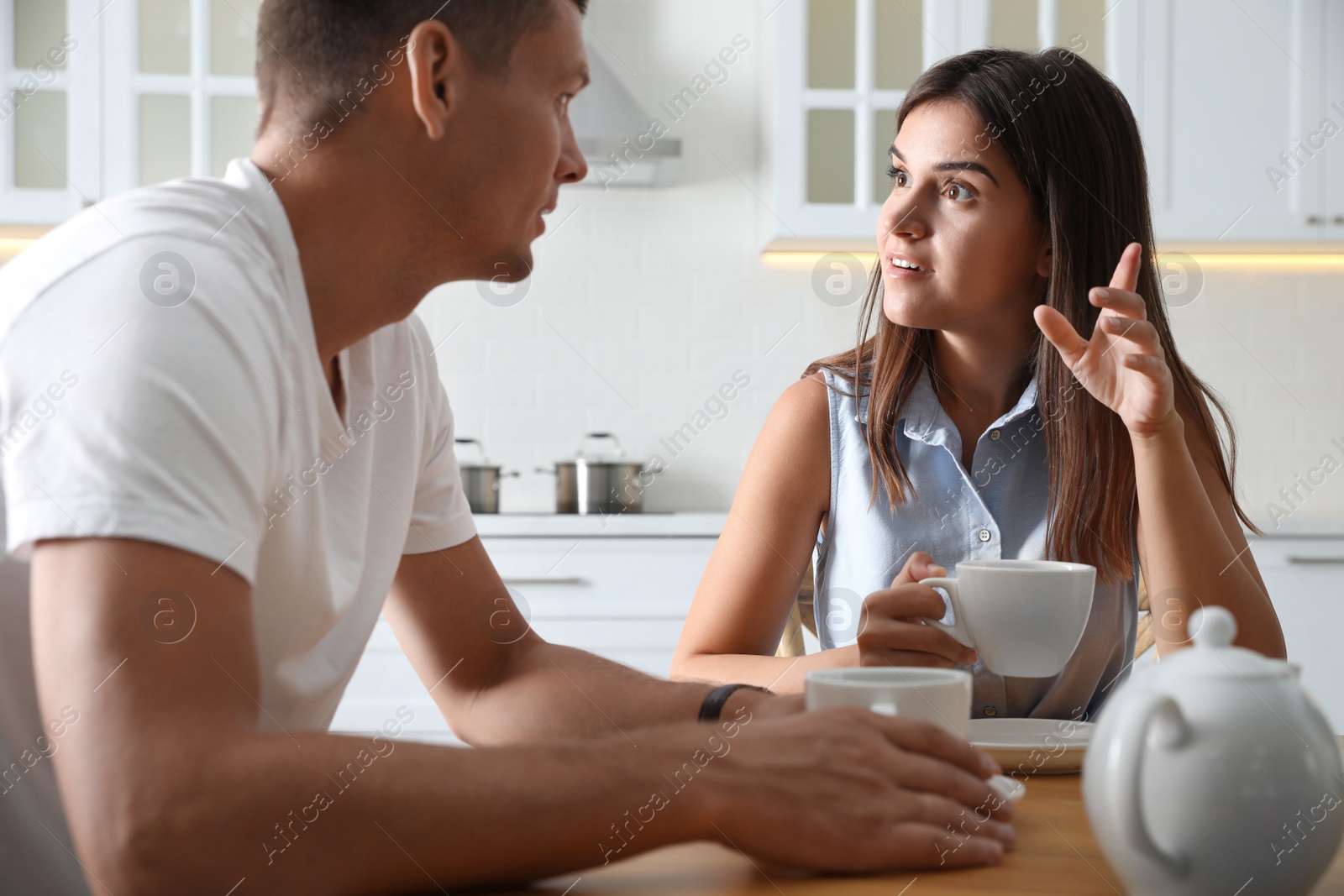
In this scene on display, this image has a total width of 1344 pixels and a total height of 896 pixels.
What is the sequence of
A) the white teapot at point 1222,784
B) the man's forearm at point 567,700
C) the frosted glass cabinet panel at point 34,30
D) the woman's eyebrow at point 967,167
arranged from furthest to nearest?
the frosted glass cabinet panel at point 34,30 → the woman's eyebrow at point 967,167 → the man's forearm at point 567,700 → the white teapot at point 1222,784

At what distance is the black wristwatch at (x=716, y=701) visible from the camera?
950mm

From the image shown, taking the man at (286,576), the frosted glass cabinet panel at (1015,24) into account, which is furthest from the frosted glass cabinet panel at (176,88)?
the man at (286,576)

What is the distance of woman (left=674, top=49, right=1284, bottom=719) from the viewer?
4.42ft

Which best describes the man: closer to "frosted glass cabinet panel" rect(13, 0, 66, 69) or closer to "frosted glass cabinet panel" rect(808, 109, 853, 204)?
"frosted glass cabinet panel" rect(808, 109, 853, 204)

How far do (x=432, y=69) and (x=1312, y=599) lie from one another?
8.43 ft

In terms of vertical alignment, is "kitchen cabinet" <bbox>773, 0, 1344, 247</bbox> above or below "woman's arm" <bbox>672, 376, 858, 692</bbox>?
above

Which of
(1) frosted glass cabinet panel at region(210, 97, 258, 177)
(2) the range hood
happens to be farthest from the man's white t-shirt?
(1) frosted glass cabinet panel at region(210, 97, 258, 177)

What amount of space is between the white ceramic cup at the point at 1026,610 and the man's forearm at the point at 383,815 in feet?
1.22

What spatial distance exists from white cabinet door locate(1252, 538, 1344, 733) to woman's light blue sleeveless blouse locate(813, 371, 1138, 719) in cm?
155

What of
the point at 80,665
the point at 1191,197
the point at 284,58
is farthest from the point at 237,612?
the point at 1191,197

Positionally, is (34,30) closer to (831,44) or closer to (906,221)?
(831,44)

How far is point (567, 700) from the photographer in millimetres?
1021

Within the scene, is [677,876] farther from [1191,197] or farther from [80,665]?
[1191,197]

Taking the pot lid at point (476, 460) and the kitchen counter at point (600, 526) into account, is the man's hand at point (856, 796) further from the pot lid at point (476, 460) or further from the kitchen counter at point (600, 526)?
the pot lid at point (476, 460)
